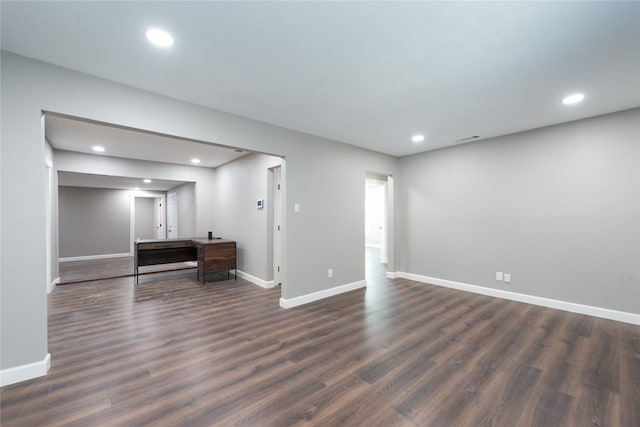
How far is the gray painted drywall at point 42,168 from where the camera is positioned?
Result: 6.64 ft

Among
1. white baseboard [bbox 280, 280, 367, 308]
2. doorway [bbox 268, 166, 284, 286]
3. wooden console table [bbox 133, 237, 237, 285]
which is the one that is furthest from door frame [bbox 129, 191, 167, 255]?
white baseboard [bbox 280, 280, 367, 308]

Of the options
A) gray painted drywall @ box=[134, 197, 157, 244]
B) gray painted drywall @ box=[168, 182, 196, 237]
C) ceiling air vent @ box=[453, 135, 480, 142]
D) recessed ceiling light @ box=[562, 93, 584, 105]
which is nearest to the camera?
recessed ceiling light @ box=[562, 93, 584, 105]

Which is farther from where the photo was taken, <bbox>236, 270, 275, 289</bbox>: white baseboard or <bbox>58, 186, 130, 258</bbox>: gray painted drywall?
<bbox>58, 186, 130, 258</bbox>: gray painted drywall

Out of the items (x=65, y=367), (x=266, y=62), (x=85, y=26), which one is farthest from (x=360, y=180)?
(x=65, y=367)

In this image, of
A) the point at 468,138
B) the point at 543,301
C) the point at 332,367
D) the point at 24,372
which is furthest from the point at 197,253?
the point at 543,301

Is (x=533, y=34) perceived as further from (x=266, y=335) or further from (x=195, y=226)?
(x=195, y=226)

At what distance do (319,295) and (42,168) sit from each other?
3.42 meters

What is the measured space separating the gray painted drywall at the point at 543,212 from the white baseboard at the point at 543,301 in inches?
2.5

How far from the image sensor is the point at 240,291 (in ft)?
15.0

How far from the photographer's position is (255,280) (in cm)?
505

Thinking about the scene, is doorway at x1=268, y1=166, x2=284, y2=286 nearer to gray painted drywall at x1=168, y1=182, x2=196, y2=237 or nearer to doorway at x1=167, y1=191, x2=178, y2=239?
gray painted drywall at x1=168, y1=182, x2=196, y2=237

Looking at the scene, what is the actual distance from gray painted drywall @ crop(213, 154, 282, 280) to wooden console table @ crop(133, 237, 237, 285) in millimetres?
326

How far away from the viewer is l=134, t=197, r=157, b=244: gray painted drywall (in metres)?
9.62

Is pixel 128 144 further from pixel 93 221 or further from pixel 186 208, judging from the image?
pixel 93 221
